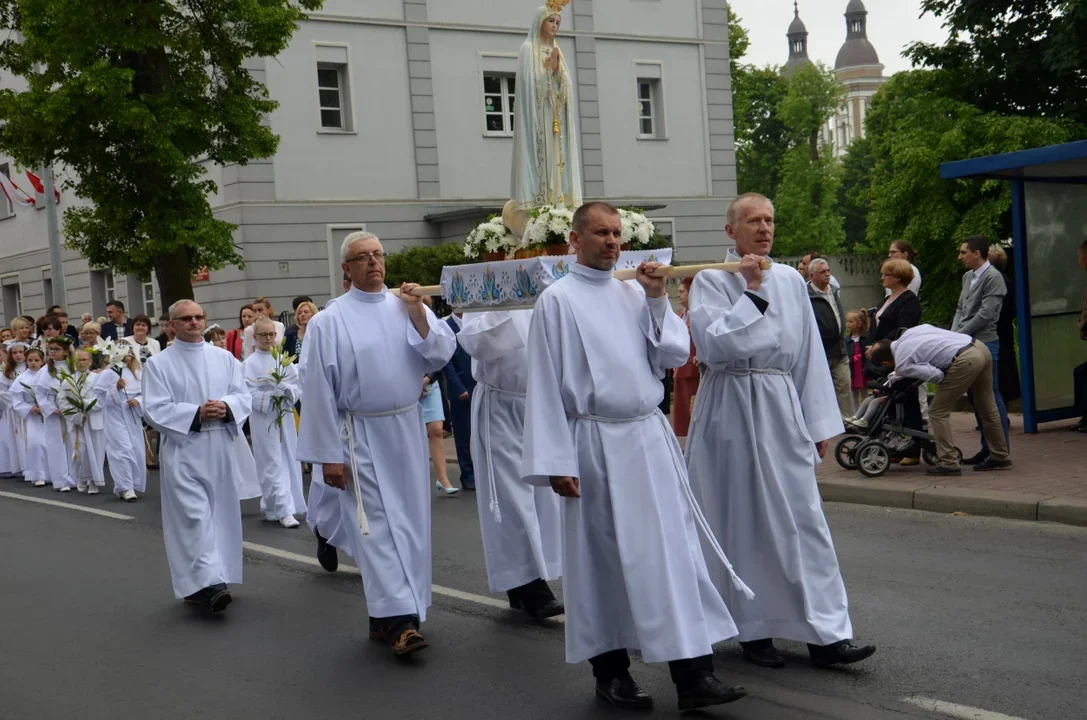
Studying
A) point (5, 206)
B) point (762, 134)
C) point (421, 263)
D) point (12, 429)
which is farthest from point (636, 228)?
point (762, 134)

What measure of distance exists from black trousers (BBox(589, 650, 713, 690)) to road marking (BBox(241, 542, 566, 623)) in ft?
4.18

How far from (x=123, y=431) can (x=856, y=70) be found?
14251cm

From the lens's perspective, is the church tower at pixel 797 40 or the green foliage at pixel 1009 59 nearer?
the green foliage at pixel 1009 59

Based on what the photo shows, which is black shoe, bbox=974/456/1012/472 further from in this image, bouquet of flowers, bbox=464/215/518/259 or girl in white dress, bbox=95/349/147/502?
girl in white dress, bbox=95/349/147/502

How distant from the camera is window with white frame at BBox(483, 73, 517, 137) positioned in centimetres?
2978

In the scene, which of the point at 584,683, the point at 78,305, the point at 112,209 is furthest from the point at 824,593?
the point at 78,305

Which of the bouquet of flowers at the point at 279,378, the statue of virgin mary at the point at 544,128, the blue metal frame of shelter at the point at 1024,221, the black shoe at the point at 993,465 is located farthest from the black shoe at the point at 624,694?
the blue metal frame of shelter at the point at 1024,221

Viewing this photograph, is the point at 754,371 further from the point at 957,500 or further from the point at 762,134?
the point at 762,134

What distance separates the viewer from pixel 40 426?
1745 centimetres

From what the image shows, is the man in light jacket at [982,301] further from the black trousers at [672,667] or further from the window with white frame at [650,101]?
the window with white frame at [650,101]

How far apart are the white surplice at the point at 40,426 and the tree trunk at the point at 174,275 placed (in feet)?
13.8

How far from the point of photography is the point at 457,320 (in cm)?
1045

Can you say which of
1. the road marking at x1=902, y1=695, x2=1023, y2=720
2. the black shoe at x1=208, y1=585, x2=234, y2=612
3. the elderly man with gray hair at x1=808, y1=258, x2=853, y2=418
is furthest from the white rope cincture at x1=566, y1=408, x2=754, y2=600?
the elderly man with gray hair at x1=808, y1=258, x2=853, y2=418

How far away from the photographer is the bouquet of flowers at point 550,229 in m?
7.77
